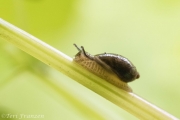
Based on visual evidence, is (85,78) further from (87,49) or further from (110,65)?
(87,49)

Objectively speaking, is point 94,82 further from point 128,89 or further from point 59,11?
point 59,11

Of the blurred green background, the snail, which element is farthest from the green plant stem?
the blurred green background

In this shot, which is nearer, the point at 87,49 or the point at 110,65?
the point at 110,65

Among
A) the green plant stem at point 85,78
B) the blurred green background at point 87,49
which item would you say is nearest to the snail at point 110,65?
the green plant stem at point 85,78

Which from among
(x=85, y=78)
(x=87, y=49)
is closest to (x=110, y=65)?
(x=85, y=78)

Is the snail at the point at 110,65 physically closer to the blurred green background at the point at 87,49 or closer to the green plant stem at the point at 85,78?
the green plant stem at the point at 85,78

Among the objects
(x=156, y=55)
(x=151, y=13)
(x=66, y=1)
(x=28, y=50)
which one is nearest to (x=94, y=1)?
(x=66, y=1)
